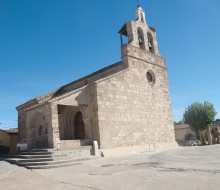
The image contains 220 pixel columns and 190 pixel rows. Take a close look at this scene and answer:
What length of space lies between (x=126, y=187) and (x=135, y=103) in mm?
11526

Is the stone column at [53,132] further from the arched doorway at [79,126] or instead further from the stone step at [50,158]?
the arched doorway at [79,126]

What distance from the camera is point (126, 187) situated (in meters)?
5.05

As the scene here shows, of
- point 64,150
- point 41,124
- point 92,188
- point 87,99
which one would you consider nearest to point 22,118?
point 41,124

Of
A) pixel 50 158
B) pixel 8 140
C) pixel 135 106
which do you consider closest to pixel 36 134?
pixel 50 158

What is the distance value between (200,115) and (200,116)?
137mm

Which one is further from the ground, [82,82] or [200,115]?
[82,82]

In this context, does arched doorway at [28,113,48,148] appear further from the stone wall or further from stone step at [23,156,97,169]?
stone step at [23,156,97,169]

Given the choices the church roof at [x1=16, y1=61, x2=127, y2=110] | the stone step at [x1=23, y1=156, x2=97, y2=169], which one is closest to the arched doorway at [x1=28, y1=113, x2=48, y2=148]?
the church roof at [x1=16, y1=61, x2=127, y2=110]

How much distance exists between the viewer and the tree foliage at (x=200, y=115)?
30703 mm

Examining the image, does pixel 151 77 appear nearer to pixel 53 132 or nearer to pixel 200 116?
pixel 53 132

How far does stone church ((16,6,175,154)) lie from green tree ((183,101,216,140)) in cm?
1319

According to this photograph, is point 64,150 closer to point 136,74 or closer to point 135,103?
point 135,103

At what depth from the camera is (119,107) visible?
1509 cm

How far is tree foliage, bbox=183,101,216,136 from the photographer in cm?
3070
